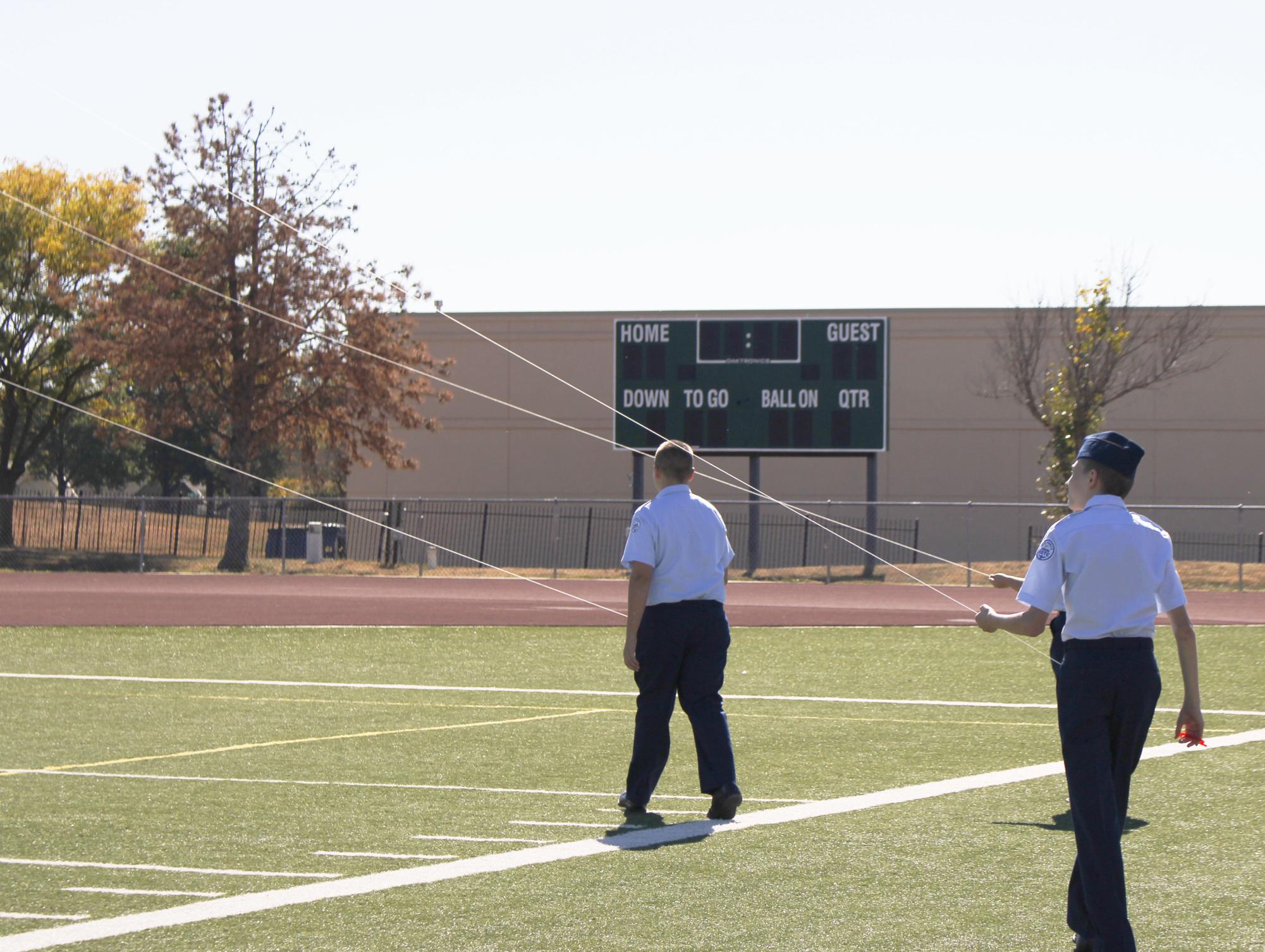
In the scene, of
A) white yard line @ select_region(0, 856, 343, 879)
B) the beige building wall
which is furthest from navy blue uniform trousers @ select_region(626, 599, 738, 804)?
the beige building wall

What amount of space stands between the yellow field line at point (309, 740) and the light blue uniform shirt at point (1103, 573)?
633cm

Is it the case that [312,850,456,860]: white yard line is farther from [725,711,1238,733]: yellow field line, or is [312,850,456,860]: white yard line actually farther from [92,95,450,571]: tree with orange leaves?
[92,95,450,571]: tree with orange leaves

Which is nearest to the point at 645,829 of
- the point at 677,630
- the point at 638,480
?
the point at 677,630

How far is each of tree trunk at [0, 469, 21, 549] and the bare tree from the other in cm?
2416

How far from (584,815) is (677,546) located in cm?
140

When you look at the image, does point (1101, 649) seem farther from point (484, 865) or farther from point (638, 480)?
point (638, 480)

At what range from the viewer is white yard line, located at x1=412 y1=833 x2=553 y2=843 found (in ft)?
23.9

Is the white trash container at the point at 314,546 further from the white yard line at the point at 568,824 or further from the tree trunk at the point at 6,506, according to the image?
the white yard line at the point at 568,824

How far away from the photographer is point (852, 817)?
7.87 metres

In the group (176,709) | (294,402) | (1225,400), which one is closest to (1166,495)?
(1225,400)

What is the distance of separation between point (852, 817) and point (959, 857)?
41.0 inches

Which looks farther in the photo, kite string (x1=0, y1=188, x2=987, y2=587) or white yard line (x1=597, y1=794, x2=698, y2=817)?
kite string (x1=0, y1=188, x2=987, y2=587)

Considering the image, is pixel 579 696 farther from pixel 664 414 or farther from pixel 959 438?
pixel 959 438

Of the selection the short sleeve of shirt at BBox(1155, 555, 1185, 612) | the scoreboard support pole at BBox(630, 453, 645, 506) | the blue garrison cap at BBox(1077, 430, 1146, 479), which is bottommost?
the short sleeve of shirt at BBox(1155, 555, 1185, 612)
